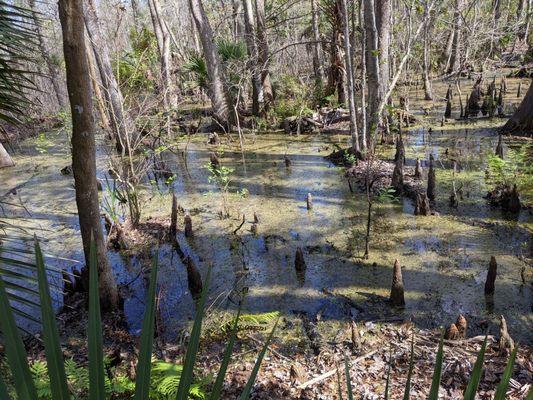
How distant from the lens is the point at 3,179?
34.8 ft

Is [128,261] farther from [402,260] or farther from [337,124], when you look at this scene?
[337,124]

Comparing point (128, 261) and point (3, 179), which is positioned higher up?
point (3, 179)

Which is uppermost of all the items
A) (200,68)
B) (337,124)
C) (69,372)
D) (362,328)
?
(200,68)

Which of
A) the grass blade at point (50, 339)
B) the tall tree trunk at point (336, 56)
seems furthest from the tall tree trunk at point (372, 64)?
the grass blade at point (50, 339)

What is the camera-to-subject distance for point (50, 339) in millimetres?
704

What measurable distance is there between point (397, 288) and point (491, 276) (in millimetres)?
958

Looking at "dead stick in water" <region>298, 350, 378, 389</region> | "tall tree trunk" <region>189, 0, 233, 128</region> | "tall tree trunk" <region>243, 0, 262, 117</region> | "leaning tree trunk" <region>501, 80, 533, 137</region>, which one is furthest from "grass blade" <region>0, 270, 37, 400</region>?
"tall tree trunk" <region>243, 0, 262, 117</region>

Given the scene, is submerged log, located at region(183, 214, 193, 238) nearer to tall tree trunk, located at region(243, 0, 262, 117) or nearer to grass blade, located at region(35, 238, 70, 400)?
grass blade, located at region(35, 238, 70, 400)

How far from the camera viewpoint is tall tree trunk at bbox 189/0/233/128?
1218 centimetres

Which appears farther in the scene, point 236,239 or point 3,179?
point 3,179

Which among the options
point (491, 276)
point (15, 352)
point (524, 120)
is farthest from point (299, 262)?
point (524, 120)

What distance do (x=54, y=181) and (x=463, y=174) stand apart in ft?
30.2

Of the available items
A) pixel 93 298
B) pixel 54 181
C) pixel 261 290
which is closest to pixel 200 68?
pixel 54 181

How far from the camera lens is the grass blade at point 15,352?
632 mm
